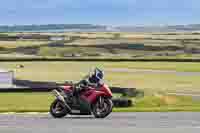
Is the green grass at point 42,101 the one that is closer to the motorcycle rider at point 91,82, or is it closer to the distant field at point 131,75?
the distant field at point 131,75

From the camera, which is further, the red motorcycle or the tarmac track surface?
the red motorcycle

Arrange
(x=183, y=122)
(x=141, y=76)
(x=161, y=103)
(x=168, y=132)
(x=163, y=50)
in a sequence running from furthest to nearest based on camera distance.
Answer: (x=163, y=50)
(x=141, y=76)
(x=161, y=103)
(x=183, y=122)
(x=168, y=132)

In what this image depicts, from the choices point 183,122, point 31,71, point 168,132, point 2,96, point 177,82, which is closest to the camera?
point 168,132

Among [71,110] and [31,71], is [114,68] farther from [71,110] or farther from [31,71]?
[71,110]

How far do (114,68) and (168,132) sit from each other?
57.5 metres

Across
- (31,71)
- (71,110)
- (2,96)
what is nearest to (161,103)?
(2,96)

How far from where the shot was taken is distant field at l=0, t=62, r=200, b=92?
50625 millimetres

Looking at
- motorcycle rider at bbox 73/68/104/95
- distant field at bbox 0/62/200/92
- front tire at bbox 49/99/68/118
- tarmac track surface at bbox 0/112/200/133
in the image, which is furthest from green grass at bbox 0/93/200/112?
motorcycle rider at bbox 73/68/104/95

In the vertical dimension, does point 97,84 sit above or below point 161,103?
above

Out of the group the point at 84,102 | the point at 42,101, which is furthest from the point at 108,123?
the point at 42,101

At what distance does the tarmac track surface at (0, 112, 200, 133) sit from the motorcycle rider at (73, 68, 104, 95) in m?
0.93

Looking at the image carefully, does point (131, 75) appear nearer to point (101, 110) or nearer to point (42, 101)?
point (42, 101)

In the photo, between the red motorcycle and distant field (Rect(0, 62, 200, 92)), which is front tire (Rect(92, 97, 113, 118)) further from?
distant field (Rect(0, 62, 200, 92))

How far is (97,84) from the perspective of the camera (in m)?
18.3
